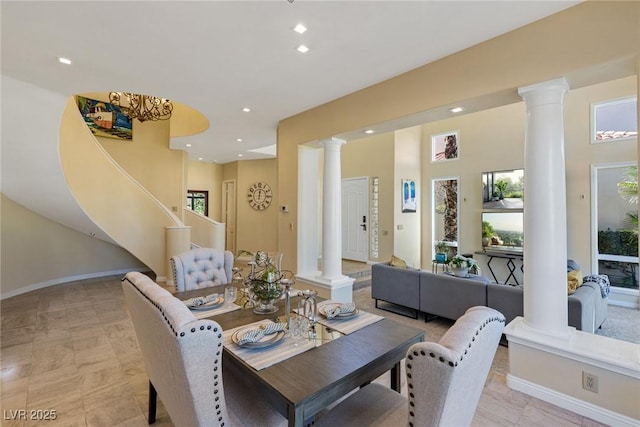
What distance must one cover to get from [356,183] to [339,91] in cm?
403

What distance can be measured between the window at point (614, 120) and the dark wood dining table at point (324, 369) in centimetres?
549

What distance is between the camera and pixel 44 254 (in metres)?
5.53

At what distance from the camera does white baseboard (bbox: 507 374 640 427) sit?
1.97 m

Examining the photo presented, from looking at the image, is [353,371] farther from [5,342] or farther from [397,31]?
[5,342]

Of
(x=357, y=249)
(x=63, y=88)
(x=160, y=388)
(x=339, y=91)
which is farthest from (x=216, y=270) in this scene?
(x=357, y=249)

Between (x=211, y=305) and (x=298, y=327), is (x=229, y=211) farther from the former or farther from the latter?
(x=298, y=327)

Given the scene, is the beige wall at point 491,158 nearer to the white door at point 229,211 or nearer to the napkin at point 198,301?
the white door at point 229,211

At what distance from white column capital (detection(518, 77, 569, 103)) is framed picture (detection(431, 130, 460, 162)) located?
4.54 m

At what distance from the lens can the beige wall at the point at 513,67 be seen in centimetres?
200

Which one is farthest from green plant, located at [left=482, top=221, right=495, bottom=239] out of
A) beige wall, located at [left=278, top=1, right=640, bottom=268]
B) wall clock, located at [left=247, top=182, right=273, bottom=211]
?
wall clock, located at [left=247, top=182, right=273, bottom=211]

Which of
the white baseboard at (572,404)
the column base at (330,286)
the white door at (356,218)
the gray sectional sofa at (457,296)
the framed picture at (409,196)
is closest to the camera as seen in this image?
the white baseboard at (572,404)

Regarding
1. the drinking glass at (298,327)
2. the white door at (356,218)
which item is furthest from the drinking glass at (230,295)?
the white door at (356,218)

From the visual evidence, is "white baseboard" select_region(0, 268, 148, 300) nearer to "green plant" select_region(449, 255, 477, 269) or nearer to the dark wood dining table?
the dark wood dining table

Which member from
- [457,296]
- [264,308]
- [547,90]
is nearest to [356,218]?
[457,296]
